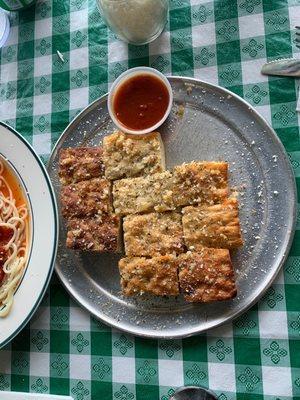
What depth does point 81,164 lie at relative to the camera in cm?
221

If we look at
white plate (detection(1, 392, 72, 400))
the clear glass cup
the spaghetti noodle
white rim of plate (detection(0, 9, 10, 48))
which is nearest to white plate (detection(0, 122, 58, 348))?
the spaghetti noodle

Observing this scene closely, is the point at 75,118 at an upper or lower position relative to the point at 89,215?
upper

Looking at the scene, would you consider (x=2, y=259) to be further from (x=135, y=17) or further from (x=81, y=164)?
(x=135, y=17)

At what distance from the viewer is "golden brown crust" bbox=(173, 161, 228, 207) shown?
6.78 ft

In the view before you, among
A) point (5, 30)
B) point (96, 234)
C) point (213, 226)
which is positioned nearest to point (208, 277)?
point (213, 226)

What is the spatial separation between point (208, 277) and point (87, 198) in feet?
1.94

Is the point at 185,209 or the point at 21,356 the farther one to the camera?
the point at 21,356

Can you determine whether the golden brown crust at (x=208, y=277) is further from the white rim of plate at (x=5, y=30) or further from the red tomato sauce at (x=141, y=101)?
the white rim of plate at (x=5, y=30)

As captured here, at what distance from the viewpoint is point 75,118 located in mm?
2316

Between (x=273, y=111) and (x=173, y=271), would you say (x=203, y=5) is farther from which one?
(x=173, y=271)

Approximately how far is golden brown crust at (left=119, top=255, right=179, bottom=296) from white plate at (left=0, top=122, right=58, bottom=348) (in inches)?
13.6

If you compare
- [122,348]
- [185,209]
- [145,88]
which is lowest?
[122,348]

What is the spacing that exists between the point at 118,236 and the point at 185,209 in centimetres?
30

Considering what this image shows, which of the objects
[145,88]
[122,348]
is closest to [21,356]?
[122,348]
